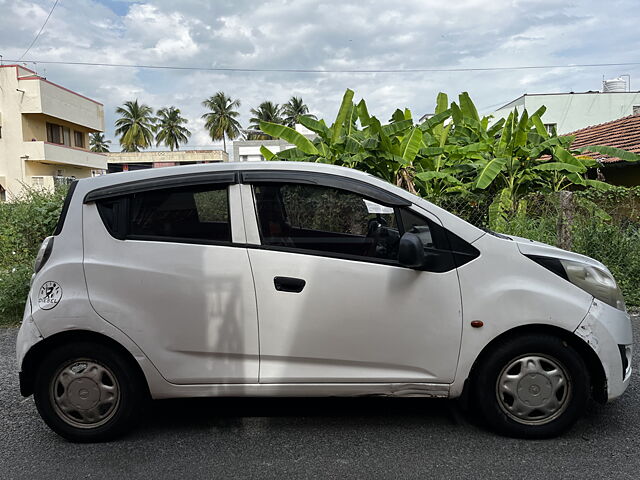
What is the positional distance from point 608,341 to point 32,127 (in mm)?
39401

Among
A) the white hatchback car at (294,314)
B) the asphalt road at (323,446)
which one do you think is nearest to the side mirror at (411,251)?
the white hatchback car at (294,314)

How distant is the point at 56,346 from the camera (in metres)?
3.43

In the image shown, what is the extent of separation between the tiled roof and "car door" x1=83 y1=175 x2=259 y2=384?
37.8 feet

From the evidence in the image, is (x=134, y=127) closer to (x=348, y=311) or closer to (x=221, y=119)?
(x=221, y=119)

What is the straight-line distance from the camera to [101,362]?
11.2ft

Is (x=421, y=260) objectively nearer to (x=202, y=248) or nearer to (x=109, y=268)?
(x=202, y=248)

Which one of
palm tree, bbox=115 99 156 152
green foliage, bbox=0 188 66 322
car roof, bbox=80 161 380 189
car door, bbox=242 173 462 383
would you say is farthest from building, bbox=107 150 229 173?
car door, bbox=242 173 462 383

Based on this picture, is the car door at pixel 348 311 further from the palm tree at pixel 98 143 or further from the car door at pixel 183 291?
the palm tree at pixel 98 143

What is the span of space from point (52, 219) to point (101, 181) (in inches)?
170

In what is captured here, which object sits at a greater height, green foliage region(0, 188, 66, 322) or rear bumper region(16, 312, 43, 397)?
green foliage region(0, 188, 66, 322)

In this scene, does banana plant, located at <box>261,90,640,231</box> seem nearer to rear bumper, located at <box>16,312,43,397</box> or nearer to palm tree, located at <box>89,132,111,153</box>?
rear bumper, located at <box>16,312,43,397</box>

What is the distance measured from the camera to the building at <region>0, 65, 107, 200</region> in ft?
111

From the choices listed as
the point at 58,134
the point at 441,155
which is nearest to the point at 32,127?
the point at 58,134

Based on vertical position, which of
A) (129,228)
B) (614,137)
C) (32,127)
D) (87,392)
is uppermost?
(32,127)
